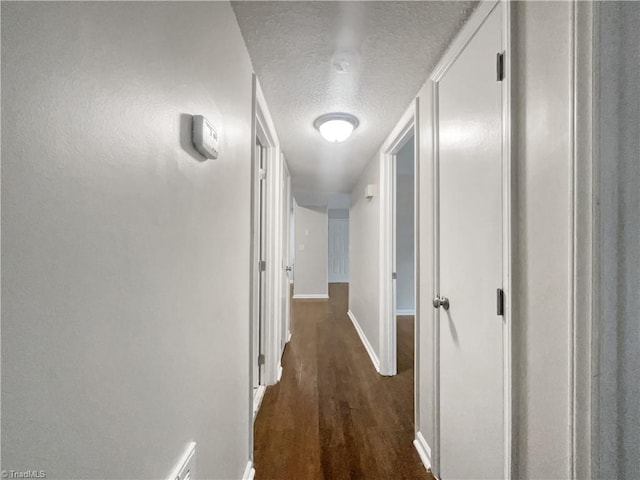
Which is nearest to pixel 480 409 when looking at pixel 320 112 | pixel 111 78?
pixel 111 78

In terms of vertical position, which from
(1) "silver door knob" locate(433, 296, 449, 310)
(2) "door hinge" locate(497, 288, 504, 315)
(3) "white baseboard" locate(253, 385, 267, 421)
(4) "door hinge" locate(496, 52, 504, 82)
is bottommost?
(3) "white baseboard" locate(253, 385, 267, 421)

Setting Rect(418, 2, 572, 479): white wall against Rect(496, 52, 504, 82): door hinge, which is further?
Rect(496, 52, 504, 82): door hinge

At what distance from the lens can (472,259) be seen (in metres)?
1.16

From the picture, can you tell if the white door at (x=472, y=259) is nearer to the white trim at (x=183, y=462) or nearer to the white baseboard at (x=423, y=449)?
the white baseboard at (x=423, y=449)

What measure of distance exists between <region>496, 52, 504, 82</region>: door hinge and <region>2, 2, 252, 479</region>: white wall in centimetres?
99

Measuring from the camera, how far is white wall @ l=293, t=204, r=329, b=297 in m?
6.38

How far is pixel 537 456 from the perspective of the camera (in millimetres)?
821

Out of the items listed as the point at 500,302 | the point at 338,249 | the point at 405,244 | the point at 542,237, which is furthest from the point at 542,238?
the point at 338,249

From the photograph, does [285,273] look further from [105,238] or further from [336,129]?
[105,238]

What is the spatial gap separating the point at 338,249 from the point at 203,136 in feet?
25.9

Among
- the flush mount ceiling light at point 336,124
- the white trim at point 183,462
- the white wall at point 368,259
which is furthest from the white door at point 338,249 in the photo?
the white trim at point 183,462
